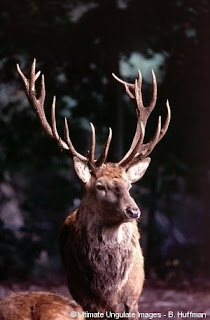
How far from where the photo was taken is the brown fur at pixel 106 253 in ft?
12.8


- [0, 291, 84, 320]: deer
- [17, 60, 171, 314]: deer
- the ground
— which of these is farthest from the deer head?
the ground

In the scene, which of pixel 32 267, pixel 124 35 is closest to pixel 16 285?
pixel 32 267

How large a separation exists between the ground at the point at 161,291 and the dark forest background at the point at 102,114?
71mm

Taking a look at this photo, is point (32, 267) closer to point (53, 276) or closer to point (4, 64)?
point (53, 276)

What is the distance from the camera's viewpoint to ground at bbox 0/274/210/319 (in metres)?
5.07

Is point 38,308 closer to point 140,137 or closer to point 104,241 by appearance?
point 104,241

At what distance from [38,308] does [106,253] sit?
2.60 ft

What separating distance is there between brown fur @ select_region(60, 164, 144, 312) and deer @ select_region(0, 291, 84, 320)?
0.56m

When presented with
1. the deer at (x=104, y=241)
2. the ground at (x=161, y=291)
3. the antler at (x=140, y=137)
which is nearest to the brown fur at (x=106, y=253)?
the deer at (x=104, y=241)

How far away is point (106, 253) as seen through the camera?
3.92 metres

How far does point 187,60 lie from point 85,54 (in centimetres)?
65

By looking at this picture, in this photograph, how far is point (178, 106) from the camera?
5.24m

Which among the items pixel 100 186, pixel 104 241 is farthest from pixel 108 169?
pixel 104 241

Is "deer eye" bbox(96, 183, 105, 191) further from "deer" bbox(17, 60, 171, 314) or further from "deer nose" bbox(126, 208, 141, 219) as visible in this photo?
"deer nose" bbox(126, 208, 141, 219)
